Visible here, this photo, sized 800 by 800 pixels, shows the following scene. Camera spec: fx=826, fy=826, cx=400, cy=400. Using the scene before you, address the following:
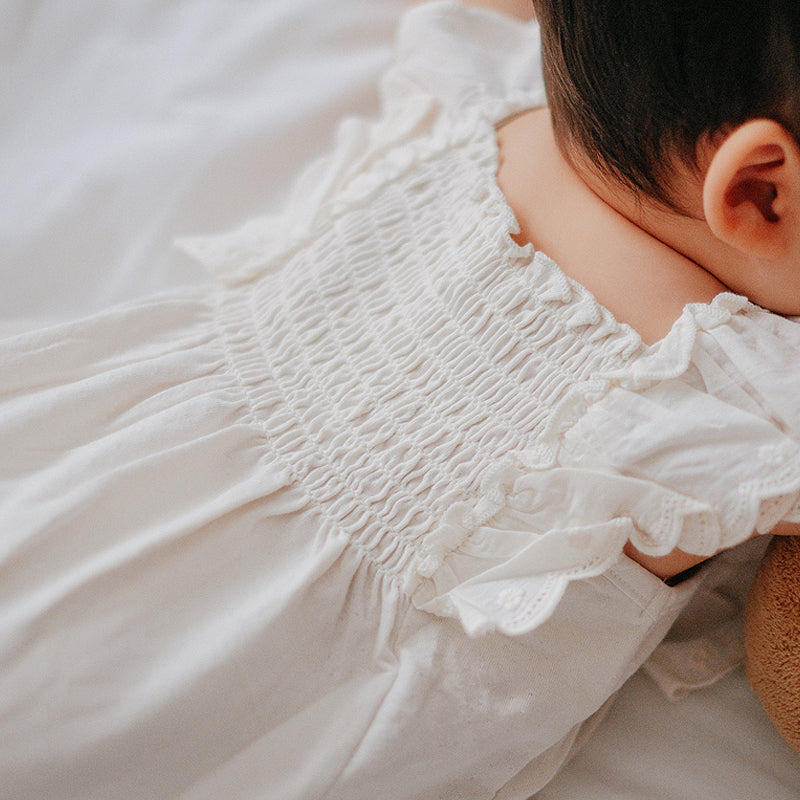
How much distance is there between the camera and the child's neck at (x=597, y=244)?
2.17 feet

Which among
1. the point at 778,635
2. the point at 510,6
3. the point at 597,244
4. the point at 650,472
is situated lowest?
the point at 778,635

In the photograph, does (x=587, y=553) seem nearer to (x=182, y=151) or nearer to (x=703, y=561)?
(x=703, y=561)

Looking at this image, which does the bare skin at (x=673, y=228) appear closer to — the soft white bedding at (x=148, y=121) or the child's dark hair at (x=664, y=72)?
the child's dark hair at (x=664, y=72)

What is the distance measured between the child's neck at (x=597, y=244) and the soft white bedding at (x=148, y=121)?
38 cm

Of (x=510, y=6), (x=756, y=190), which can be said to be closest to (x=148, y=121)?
(x=510, y=6)

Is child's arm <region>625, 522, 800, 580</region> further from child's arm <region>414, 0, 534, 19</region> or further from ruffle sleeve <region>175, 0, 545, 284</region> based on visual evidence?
child's arm <region>414, 0, 534, 19</region>

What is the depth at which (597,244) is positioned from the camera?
70cm

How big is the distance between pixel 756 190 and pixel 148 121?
753 mm

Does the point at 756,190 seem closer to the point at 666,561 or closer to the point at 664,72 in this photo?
the point at 664,72

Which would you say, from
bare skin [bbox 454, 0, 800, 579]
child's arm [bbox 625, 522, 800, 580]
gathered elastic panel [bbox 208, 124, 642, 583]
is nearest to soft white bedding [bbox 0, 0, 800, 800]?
gathered elastic panel [bbox 208, 124, 642, 583]

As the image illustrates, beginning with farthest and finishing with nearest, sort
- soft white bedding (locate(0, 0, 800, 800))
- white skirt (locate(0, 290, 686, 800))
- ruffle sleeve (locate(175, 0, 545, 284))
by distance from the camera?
1. soft white bedding (locate(0, 0, 800, 800))
2. ruffle sleeve (locate(175, 0, 545, 284))
3. white skirt (locate(0, 290, 686, 800))

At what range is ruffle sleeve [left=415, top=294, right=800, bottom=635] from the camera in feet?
1.93

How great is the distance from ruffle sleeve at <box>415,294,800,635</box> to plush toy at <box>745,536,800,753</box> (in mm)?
114

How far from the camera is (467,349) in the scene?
28.1 inches
